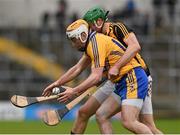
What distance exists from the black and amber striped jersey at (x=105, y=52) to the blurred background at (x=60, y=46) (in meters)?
12.9

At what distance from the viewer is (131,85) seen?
465 inches

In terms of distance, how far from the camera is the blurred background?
997 inches

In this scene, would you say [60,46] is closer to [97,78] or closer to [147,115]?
[147,115]

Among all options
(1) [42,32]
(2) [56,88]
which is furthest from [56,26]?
(2) [56,88]

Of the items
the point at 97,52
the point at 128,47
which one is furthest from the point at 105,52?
the point at 128,47

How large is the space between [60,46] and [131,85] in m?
14.4

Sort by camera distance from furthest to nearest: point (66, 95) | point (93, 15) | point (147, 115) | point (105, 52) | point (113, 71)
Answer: point (147, 115) < point (93, 15) < point (113, 71) < point (105, 52) < point (66, 95)

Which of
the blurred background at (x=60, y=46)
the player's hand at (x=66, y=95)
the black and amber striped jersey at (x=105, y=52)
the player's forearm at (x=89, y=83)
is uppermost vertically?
the black and amber striped jersey at (x=105, y=52)

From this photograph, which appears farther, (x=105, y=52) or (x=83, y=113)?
(x=83, y=113)

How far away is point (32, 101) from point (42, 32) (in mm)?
14235

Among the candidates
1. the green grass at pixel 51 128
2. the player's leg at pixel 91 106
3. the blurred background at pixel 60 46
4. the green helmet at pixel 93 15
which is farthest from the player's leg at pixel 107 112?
the blurred background at pixel 60 46

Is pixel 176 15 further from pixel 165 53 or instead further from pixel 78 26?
pixel 78 26

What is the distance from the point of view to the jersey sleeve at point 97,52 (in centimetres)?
1143

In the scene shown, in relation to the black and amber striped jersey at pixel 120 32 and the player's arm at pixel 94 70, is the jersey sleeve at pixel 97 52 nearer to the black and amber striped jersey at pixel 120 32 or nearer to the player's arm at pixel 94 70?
the player's arm at pixel 94 70
